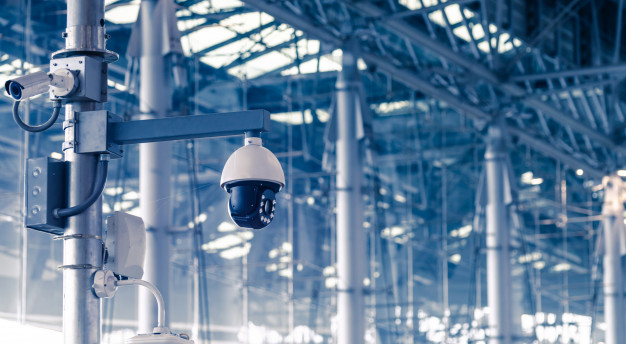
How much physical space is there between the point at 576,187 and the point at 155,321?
64.1 feet

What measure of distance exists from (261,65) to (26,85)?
43.8 feet

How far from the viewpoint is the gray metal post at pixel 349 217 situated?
1684 centimetres

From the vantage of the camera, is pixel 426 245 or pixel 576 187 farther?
pixel 576 187

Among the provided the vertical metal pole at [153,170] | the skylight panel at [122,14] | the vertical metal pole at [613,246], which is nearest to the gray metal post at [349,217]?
the skylight panel at [122,14]

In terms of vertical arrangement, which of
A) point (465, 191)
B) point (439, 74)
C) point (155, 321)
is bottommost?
point (155, 321)

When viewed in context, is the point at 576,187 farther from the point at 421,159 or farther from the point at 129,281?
the point at 129,281

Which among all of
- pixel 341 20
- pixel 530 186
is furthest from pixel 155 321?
pixel 530 186

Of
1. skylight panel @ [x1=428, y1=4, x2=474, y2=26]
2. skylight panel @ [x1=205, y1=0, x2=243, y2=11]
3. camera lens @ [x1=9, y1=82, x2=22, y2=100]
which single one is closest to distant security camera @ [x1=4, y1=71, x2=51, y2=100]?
camera lens @ [x1=9, y1=82, x2=22, y2=100]

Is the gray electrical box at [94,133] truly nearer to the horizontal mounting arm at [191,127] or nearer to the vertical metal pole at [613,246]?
the horizontal mounting arm at [191,127]

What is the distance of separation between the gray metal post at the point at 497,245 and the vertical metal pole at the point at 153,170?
36.7 ft

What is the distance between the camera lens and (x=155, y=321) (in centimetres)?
1244

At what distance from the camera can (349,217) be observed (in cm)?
1703

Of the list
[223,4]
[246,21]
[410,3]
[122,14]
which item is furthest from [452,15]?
[122,14]

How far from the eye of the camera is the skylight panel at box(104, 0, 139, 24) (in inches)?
589
